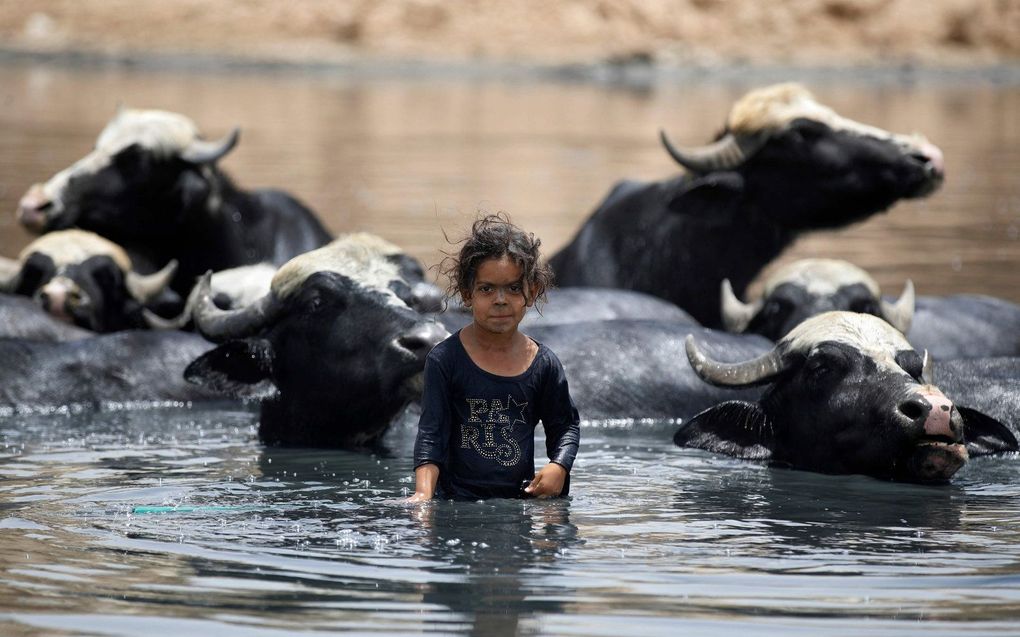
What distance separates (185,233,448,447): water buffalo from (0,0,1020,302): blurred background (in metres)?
1.14

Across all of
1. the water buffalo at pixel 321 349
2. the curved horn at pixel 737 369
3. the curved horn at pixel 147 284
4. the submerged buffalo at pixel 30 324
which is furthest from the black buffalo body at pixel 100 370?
the curved horn at pixel 737 369

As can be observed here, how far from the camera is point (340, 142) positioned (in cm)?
3170

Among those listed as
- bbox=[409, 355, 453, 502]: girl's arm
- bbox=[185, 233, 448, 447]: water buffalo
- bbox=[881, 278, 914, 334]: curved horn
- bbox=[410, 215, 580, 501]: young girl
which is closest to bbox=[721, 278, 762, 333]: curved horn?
bbox=[881, 278, 914, 334]: curved horn

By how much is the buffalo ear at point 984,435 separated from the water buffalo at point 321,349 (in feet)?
8.20

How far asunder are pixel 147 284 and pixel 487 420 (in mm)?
5654

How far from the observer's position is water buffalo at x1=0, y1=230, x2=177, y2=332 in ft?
39.2

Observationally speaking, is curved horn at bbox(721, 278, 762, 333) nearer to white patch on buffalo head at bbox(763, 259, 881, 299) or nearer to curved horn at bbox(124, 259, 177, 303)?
white patch on buffalo head at bbox(763, 259, 881, 299)

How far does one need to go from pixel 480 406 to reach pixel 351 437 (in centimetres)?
217

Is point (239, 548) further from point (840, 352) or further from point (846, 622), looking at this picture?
point (840, 352)

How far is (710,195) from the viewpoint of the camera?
41.0 feet

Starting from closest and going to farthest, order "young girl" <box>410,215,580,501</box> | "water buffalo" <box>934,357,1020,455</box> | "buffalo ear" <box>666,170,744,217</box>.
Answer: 1. "young girl" <box>410,215,580,501</box>
2. "water buffalo" <box>934,357,1020,455</box>
3. "buffalo ear" <box>666,170,744,217</box>

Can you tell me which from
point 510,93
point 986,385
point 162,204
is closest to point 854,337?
point 986,385

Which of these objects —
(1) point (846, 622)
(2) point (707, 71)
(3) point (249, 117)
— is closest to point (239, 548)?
(1) point (846, 622)

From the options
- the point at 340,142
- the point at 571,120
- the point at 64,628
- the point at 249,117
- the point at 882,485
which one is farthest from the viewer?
the point at 571,120
